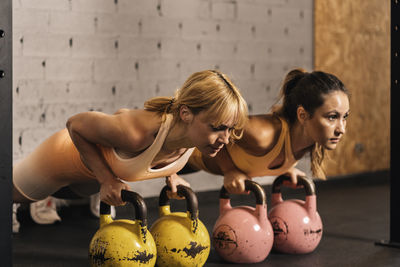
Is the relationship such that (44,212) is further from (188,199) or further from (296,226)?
(296,226)

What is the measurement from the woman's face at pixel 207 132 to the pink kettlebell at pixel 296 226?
692 mm

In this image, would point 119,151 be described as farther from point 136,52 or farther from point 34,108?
point 136,52

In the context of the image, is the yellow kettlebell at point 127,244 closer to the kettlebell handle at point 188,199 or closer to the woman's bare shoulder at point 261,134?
the kettlebell handle at point 188,199

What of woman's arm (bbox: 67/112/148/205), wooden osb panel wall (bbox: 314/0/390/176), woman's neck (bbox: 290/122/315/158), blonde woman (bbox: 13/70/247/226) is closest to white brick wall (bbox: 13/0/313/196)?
wooden osb panel wall (bbox: 314/0/390/176)

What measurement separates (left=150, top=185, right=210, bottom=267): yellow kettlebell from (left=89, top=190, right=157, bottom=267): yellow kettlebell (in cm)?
10

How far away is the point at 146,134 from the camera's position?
2.63m

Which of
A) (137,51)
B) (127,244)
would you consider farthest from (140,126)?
(137,51)

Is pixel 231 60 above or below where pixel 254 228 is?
above

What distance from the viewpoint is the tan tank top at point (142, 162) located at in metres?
2.63

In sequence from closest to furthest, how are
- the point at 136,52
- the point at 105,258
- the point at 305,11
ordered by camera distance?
the point at 105,258, the point at 136,52, the point at 305,11

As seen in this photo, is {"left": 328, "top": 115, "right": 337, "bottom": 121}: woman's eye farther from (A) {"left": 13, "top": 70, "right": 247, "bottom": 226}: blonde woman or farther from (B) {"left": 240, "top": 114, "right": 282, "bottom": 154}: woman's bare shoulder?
(A) {"left": 13, "top": 70, "right": 247, "bottom": 226}: blonde woman

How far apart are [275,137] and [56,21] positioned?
5.71 ft

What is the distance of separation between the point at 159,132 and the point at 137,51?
1.82 m

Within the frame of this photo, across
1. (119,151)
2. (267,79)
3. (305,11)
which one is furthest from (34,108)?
(305,11)
